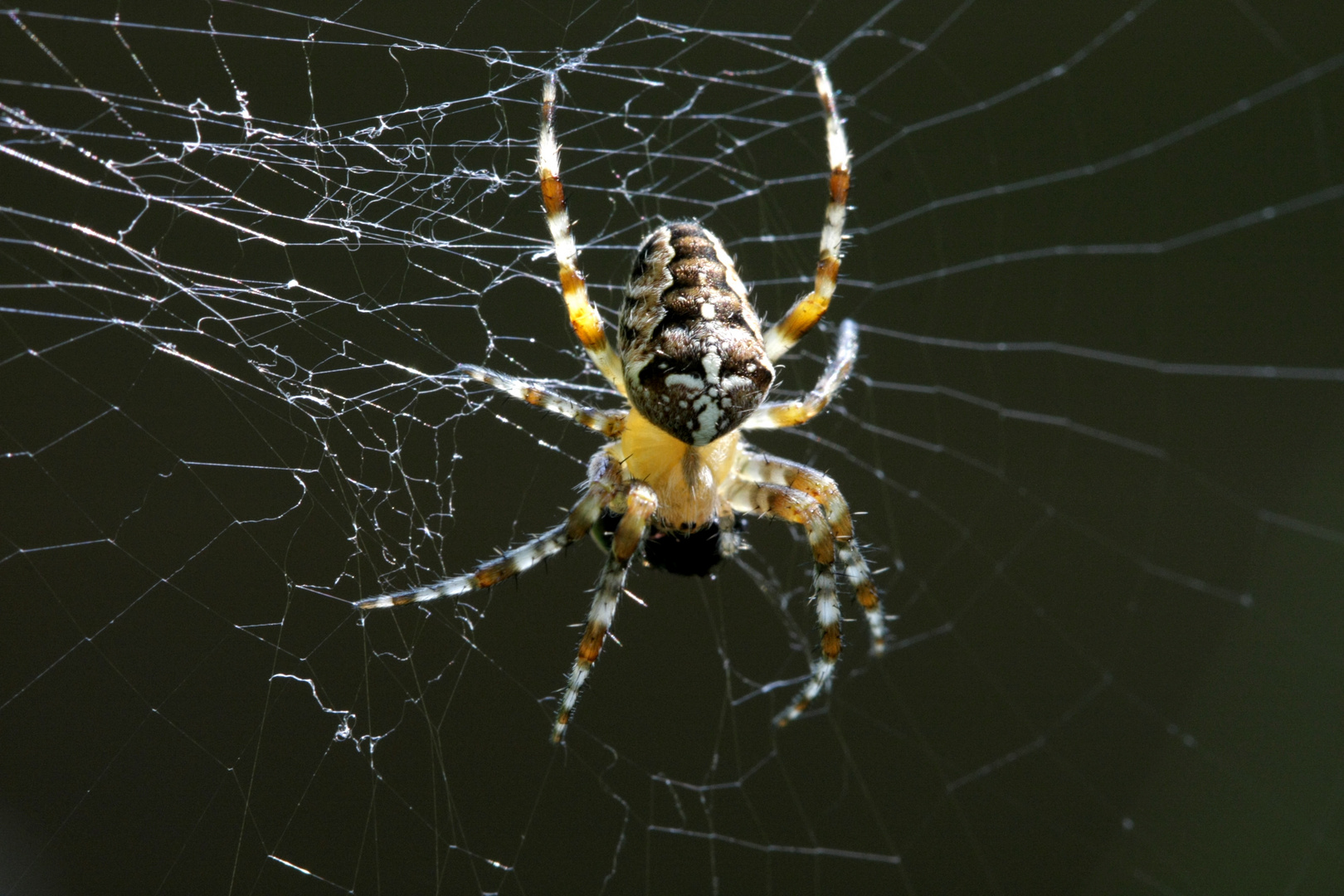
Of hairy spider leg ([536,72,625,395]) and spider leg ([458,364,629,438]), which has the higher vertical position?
hairy spider leg ([536,72,625,395])

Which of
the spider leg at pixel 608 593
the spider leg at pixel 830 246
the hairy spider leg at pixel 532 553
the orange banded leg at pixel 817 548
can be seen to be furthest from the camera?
the orange banded leg at pixel 817 548

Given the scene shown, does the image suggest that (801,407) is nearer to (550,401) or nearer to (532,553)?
(550,401)

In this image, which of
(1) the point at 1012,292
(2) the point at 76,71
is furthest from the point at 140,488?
(1) the point at 1012,292

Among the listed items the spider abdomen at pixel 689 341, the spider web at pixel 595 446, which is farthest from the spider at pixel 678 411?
the spider web at pixel 595 446

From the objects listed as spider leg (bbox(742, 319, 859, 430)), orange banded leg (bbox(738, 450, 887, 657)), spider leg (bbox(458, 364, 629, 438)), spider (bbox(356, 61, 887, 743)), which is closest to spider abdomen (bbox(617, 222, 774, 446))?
spider (bbox(356, 61, 887, 743))

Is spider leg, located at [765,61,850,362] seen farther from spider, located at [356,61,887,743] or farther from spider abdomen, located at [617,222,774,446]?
spider abdomen, located at [617,222,774,446]

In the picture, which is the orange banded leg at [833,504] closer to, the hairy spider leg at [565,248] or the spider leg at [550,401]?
the spider leg at [550,401]
